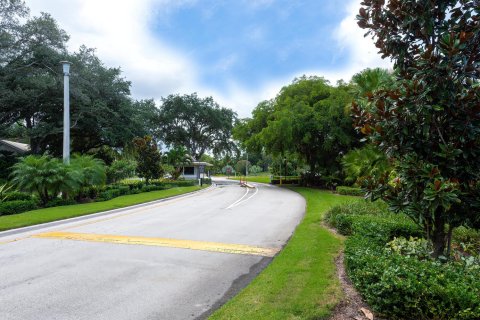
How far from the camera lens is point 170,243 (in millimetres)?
8070

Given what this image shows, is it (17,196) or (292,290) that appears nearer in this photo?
(292,290)

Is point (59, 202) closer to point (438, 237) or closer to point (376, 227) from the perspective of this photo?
point (376, 227)

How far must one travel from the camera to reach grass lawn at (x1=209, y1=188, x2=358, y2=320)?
4027mm

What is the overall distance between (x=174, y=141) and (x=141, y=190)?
32.9 metres

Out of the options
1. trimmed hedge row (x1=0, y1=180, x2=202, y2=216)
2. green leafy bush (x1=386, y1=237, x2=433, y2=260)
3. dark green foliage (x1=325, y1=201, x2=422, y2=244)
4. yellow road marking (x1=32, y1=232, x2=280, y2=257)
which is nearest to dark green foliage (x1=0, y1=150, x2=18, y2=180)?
trimmed hedge row (x1=0, y1=180, x2=202, y2=216)

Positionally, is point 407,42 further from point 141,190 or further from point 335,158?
point 335,158

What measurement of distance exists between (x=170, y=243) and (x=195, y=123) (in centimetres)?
4764

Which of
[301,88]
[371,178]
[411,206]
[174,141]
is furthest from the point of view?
[174,141]

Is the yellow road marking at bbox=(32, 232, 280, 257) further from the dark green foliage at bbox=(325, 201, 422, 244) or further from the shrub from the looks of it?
the shrub

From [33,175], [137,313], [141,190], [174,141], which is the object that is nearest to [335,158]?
[141,190]

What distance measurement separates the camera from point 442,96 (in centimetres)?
432

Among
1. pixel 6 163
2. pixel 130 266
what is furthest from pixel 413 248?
pixel 6 163

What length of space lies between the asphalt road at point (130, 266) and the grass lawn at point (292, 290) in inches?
14.5

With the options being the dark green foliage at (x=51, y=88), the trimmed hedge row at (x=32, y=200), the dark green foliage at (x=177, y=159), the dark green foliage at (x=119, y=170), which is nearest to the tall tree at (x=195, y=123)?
the dark green foliage at (x=177, y=159)
